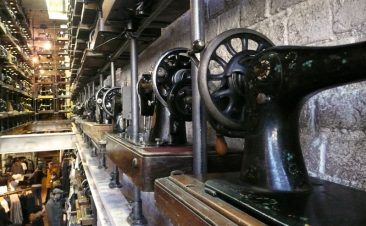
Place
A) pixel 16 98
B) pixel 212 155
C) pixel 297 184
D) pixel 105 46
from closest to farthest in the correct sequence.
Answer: pixel 297 184
pixel 212 155
pixel 105 46
pixel 16 98

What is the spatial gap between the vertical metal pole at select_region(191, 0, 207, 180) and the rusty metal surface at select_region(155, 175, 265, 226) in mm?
111

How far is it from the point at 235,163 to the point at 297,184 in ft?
1.53

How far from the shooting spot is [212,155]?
3.86 feet

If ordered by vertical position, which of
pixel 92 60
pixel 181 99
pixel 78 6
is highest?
pixel 78 6

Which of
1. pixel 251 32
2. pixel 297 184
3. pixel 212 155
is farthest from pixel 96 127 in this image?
pixel 297 184

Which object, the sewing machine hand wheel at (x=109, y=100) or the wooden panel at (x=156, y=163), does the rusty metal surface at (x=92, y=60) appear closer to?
the sewing machine hand wheel at (x=109, y=100)

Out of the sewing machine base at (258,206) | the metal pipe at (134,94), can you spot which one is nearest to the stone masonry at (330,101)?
the sewing machine base at (258,206)

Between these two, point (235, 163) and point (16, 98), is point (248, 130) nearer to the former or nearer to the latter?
point (235, 163)

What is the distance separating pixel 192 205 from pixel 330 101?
0.49 m

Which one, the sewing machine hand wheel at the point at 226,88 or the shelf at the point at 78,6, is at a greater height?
the shelf at the point at 78,6

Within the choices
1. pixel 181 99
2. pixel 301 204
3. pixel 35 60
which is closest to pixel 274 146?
pixel 301 204

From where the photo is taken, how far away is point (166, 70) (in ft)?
4.61

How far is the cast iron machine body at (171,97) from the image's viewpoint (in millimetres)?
1326

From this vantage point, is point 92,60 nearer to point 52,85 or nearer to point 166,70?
point 166,70
